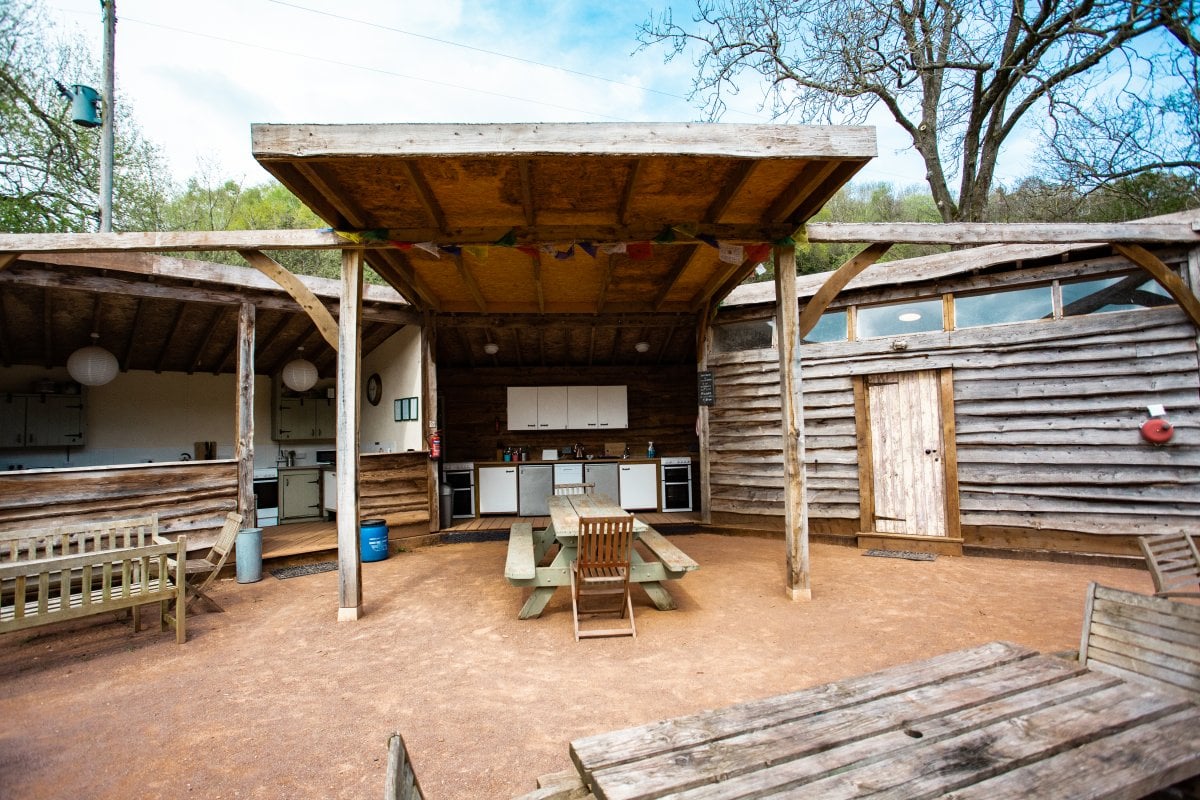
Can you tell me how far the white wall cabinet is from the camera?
9508 mm

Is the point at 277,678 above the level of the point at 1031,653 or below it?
below

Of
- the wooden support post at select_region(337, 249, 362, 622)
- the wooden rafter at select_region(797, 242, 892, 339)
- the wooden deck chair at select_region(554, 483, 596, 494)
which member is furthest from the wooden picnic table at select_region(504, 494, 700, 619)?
the wooden rafter at select_region(797, 242, 892, 339)

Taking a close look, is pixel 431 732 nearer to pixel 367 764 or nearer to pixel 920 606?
pixel 367 764

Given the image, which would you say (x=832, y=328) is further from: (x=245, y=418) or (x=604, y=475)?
(x=245, y=418)

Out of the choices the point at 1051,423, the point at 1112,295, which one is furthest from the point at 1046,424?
the point at 1112,295

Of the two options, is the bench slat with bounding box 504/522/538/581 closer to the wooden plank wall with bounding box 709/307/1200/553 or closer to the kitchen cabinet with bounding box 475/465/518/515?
the kitchen cabinet with bounding box 475/465/518/515

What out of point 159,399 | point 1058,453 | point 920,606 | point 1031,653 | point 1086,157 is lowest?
point 920,606

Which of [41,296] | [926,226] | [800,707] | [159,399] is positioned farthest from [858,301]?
[159,399]

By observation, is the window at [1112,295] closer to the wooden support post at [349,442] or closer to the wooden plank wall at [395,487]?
the wooden support post at [349,442]

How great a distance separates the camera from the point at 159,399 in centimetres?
845

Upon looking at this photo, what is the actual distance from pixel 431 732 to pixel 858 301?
21.1ft

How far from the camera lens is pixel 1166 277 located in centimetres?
503

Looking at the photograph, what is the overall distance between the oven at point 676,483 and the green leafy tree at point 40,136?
11.7m

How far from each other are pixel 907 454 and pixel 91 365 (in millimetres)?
9399
